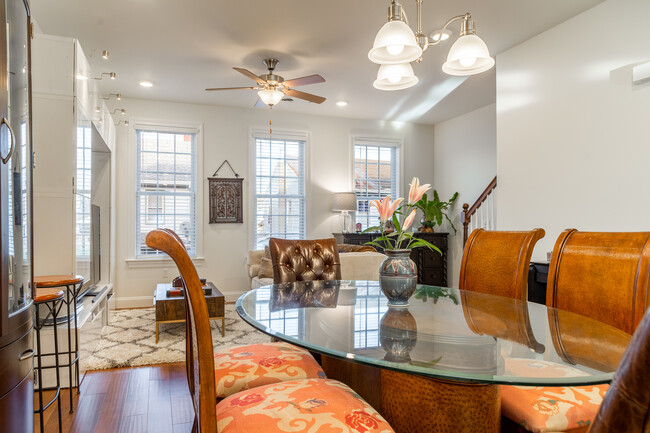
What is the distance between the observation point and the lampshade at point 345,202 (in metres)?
5.98

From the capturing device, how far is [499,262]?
7.11ft

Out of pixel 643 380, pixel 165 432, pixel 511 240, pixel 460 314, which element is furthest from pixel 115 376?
pixel 643 380

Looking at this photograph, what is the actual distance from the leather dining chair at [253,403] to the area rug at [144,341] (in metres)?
2.18

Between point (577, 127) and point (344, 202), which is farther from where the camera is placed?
point (344, 202)

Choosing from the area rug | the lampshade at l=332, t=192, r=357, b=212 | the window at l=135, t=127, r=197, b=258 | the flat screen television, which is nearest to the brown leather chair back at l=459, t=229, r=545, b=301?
the area rug

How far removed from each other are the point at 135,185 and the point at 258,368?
187 inches

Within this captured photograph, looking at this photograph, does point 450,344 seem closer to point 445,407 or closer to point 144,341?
point 445,407

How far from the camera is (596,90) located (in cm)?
310

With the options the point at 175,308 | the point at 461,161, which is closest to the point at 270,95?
the point at 175,308

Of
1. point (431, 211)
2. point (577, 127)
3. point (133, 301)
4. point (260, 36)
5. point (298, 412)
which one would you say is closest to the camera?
point (298, 412)

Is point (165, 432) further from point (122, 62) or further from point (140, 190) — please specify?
point (140, 190)

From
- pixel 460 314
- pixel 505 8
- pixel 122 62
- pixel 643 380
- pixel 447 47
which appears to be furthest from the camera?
pixel 122 62

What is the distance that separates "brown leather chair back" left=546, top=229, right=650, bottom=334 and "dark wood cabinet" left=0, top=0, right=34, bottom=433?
196 cm

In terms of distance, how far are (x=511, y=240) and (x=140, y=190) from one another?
16.3ft
